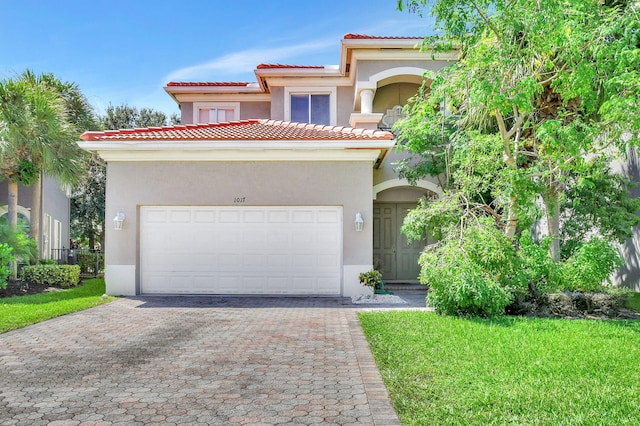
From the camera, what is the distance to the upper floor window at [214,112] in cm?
2092

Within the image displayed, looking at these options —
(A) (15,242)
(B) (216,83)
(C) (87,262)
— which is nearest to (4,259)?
(A) (15,242)

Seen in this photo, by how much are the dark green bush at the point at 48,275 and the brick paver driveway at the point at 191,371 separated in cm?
652

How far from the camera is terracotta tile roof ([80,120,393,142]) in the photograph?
13266 millimetres

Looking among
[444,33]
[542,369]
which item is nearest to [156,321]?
[542,369]

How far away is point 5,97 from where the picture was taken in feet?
51.7

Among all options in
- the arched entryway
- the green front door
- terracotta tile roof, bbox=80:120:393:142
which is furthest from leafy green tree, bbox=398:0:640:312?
the green front door

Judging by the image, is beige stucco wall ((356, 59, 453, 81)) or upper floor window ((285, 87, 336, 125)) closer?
beige stucco wall ((356, 59, 453, 81))

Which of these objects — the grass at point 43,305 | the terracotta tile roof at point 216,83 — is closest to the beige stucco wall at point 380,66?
the terracotta tile roof at point 216,83

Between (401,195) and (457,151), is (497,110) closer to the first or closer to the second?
(457,151)

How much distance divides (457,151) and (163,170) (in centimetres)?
789

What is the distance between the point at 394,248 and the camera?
17.3m

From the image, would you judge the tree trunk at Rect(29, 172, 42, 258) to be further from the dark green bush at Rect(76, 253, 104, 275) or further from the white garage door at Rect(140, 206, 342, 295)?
the white garage door at Rect(140, 206, 342, 295)

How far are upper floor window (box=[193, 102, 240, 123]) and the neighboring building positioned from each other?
6214 mm

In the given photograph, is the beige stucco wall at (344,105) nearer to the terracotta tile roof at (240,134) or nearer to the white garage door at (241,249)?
the terracotta tile roof at (240,134)
